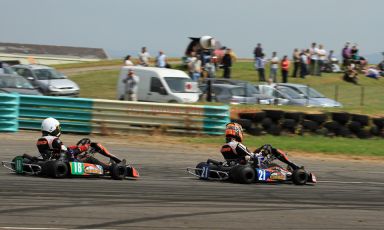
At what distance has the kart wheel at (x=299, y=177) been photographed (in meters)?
12.1

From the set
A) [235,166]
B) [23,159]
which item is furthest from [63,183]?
[235,166]

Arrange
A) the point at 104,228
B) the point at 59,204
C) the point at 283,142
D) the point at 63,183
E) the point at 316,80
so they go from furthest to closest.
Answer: the point at 316,80
the point at 283,142
the point at 63,183
the point at 59,204
the point at 104,228

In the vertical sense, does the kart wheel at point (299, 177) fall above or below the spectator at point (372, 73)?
below

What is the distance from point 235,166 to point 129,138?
289 inches

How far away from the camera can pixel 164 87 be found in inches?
955

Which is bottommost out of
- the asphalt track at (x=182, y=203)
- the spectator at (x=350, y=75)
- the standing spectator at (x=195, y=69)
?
the asphalt track at (x=182, y=203)

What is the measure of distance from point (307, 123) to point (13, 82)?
10778mm

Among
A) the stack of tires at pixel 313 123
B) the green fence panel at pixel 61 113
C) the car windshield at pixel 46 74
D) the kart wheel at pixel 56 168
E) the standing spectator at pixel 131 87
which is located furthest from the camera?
the car windshield at pixel 46 74

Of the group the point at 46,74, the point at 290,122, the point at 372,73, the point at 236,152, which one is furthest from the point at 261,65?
the point at 236,152

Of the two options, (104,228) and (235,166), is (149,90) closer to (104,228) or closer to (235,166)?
(235,166)

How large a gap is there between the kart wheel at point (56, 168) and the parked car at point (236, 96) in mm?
12772

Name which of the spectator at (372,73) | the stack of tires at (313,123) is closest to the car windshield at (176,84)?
the stack of tires at (313,123)

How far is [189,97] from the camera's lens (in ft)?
79.1

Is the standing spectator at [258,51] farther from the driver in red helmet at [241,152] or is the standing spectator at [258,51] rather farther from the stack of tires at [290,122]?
the driver in red helmet at [241,152]
